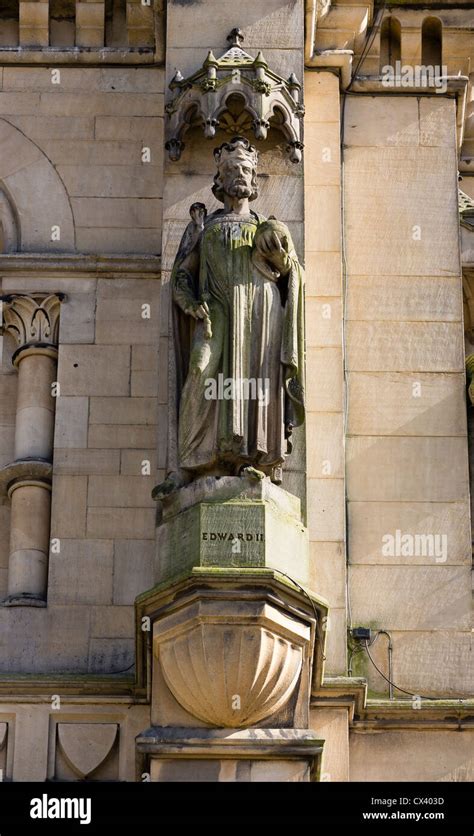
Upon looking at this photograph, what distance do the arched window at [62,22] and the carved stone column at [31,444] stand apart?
6.78ft

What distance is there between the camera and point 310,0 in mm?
15945

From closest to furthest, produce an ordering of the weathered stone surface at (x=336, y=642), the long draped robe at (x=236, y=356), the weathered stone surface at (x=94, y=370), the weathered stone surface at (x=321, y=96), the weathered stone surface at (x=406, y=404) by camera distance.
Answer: the long draped robe at (x=236, y=356)
the weathered stone surface at (x=336, y=642)
the weathered stone surface at (x=406, y=404)
the weathered stone surface at (x=94, y=370)
the weathered stone surface at (x=321, y=96)

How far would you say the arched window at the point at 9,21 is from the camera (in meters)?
16.7

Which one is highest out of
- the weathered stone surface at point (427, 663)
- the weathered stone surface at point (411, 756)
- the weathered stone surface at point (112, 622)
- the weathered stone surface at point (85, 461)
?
the weathered stone surface at point (85, 461)

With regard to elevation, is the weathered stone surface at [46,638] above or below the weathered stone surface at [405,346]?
below

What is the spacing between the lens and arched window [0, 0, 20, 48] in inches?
658

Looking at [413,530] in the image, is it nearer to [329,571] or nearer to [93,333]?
[329,571]

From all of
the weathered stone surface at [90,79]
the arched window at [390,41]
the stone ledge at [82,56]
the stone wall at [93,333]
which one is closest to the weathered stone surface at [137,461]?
the stone wall at [93,333]

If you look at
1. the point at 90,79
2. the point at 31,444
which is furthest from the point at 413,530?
the point at 90,79

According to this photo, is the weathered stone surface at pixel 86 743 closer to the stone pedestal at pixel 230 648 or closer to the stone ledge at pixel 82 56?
the stone pedestal at pixel 230 648

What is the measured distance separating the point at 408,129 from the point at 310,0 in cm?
112

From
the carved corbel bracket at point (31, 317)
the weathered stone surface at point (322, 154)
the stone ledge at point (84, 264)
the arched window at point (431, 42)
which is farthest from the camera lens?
the arched window at point (431, 42)

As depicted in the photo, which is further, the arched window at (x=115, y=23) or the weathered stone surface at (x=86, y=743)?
the arched window at (x=115, y=23)
